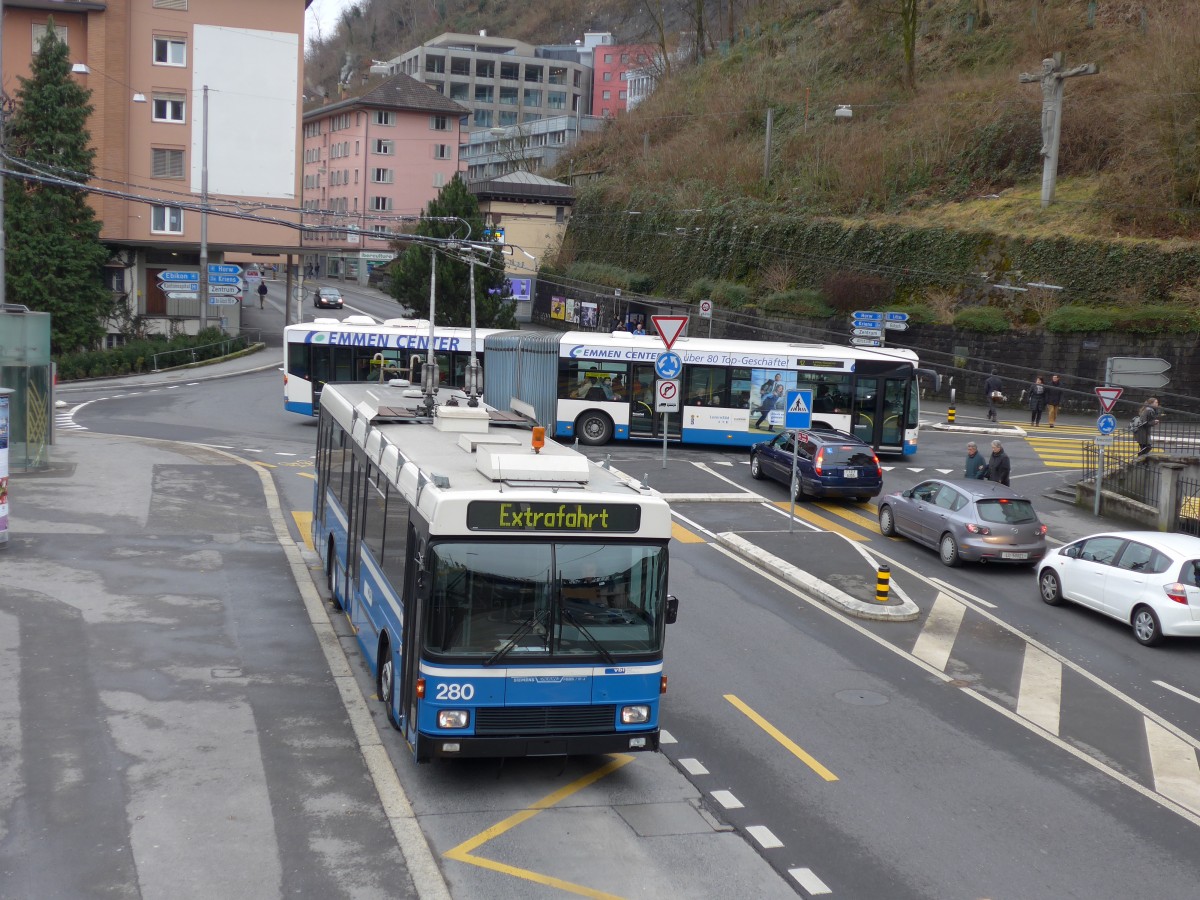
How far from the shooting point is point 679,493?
26.2 metres

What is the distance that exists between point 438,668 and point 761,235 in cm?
4997

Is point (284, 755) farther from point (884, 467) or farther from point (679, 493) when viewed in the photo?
point (884, 467)

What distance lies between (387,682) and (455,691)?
186cm

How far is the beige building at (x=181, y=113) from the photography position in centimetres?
5416

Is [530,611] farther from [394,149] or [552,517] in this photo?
[394,149]

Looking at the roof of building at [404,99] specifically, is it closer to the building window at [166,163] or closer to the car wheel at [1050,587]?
the building window at [166,163]

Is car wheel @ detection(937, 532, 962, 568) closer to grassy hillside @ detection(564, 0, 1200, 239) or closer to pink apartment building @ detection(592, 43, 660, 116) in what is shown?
grassy hillside @ detection(564, 0, 1200, 239)

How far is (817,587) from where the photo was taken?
1858cm

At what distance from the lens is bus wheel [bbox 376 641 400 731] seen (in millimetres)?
10887

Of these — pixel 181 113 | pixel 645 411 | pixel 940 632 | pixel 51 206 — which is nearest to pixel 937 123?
pixel 645 411

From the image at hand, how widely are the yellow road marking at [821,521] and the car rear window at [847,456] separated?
3.83 ft

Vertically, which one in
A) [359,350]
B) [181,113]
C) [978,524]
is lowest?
[978,524]

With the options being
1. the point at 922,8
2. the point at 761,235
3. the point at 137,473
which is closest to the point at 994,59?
the point at 922,8

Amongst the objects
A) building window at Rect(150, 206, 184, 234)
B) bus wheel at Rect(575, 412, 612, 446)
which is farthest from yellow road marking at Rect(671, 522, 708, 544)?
building window at Rect(150, 206, 184, 234)
